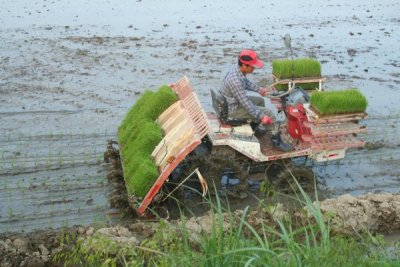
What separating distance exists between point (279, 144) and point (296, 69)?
53.2 inches

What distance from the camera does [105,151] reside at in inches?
329

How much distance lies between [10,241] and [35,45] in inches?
364

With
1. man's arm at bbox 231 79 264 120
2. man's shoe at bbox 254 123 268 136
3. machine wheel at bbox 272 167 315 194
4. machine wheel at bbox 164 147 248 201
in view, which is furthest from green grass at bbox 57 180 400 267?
man's shoe at bbox 254 123 268 136

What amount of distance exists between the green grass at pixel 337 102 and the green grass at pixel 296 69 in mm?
1096

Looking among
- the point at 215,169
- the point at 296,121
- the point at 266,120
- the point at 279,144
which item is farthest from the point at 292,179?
the point at 215,169

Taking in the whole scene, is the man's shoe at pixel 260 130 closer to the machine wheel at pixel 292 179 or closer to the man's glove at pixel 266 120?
the man's glove at pixel 266 120

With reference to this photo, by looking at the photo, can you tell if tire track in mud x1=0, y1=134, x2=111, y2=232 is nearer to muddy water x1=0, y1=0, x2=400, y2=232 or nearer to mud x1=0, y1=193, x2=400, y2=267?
muddy water x1=0, y1=0, x2=400, y2=232

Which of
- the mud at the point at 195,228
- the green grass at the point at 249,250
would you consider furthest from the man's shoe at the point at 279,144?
the green grass at the point at 249,250

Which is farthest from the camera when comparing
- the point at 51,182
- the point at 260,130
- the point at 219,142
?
the point at 51,182

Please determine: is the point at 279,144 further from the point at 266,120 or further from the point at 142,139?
the point at 142,139

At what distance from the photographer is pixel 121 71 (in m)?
12.3

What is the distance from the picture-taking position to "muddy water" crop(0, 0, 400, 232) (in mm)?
7656

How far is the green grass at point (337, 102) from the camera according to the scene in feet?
22.1

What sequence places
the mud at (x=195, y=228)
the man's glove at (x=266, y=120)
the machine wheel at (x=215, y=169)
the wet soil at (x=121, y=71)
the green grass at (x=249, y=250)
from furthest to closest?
1. the wet soil at (x=121, y=71)
2. the man's glove at (x=266, y=120)
3. the machine wheel at (x=215, y=169)
4. the mud at (x=195, y=228)
5. the green grass at (x=249, y=250)
